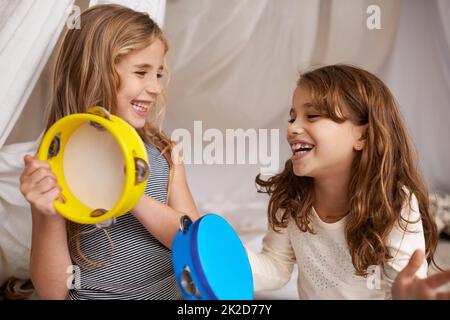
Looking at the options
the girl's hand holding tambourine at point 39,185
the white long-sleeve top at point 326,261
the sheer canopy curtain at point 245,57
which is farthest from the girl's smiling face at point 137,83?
the sheer canopy curtain at point 245,57

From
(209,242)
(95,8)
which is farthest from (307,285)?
(95,8)

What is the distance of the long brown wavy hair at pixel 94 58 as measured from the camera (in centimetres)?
93

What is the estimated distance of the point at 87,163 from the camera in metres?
0.83

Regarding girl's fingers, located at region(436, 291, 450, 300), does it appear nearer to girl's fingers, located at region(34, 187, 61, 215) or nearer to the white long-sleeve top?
the white long-sleeve top

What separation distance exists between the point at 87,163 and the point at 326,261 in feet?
1.48

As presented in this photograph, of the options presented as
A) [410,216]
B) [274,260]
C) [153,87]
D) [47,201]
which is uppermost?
[153,87]

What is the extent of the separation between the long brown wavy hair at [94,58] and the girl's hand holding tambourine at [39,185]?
0.18 m

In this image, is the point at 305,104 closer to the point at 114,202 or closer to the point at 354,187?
the point at 354,187

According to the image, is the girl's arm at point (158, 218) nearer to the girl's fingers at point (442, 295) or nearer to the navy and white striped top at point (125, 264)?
the navy and white striped top at point (125, 264)

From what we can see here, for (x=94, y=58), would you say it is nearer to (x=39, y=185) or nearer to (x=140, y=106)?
(x=140, y=106)

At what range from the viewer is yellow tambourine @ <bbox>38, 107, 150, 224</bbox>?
778mm

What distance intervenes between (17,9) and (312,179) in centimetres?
63

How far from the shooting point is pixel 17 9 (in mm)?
1033

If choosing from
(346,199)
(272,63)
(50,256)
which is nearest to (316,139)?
(346,199)
